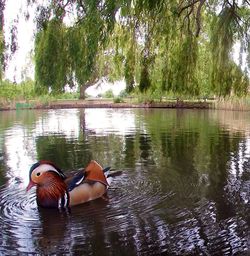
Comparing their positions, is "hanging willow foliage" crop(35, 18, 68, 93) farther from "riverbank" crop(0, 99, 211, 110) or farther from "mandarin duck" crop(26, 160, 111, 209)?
"riverbank" crop(0, 99, 211, 110)

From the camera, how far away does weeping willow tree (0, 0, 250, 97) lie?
7.10m

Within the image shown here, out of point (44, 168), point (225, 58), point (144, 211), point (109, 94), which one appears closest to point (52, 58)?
point (44, 168)

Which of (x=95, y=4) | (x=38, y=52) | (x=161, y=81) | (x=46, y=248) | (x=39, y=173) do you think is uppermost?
(x=95, y=4)

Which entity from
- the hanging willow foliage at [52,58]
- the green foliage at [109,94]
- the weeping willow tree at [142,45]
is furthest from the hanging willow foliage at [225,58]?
the green foliage at [109,94]

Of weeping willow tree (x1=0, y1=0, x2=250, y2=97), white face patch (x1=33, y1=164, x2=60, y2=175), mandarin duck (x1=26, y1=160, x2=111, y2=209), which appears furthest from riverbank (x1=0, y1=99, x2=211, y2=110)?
white face patch (x1=33, y1=164, x2=60, y2=175)

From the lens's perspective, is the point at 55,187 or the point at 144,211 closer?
the point at 144,211

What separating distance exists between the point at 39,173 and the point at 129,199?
1.49m

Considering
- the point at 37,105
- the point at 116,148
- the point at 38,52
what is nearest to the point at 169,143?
the point at 116,148

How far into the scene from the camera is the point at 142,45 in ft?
29.1

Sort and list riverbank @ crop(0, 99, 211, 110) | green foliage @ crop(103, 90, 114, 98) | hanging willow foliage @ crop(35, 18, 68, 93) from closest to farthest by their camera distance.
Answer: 1. hanging willow foliage @ crop(35, 18, 68, 93)
2. riverbank @ crop(0, 99, 211, 110)
3. green foliage @ crop(103, 90, 114, 98)

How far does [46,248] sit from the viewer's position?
5254mm

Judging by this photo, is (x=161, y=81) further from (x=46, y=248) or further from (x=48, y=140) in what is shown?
(x=48, y=140)

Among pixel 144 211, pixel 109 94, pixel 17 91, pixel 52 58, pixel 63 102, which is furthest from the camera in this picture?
pixel 109 94

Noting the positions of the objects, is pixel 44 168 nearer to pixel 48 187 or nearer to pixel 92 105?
pixel 48 187
